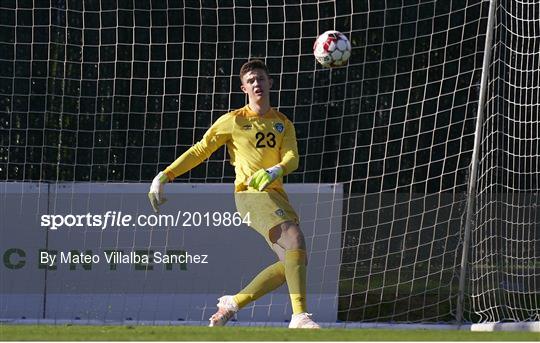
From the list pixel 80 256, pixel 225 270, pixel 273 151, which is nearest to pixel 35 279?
pixel 80 256

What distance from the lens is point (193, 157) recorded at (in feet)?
30.3

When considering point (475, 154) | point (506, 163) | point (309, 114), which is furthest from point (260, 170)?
point (309, 114)

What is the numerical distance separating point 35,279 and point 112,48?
3695 mm

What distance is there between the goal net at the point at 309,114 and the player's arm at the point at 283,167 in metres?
3.66

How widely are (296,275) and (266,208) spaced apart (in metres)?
0.48

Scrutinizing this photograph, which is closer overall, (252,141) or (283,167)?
(283,167)

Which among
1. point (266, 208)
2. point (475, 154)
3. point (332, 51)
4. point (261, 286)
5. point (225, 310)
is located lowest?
point (225, 310)

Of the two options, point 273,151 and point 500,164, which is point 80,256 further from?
point 500,164

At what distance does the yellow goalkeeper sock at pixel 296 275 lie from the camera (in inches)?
348

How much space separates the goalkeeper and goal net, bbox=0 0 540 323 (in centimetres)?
349

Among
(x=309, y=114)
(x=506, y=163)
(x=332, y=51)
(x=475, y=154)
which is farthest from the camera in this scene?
(x=309, y=114)

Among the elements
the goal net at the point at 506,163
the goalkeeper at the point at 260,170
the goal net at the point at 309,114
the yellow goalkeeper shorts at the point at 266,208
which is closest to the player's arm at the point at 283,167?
the goalkeeper at the point at 260,170

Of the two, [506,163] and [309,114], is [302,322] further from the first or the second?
[309,114]

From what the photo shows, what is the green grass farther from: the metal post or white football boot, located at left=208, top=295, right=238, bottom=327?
the metal post
